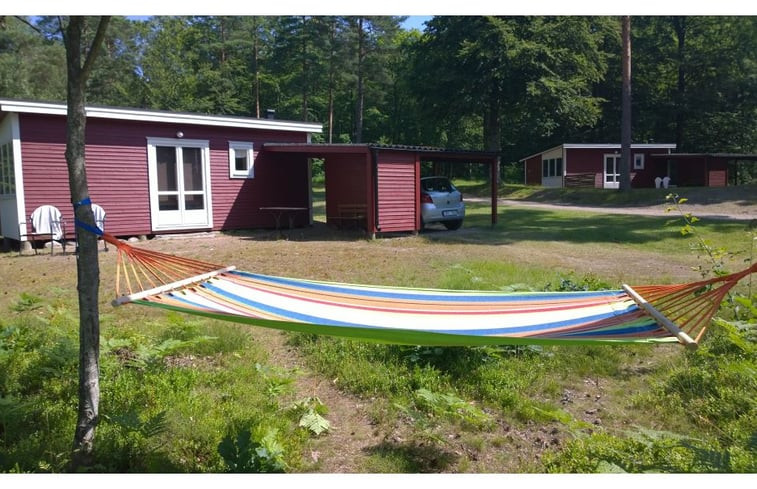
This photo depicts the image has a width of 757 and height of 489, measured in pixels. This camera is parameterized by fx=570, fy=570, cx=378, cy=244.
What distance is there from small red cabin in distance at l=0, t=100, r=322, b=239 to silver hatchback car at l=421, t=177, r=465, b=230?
3.07 meters

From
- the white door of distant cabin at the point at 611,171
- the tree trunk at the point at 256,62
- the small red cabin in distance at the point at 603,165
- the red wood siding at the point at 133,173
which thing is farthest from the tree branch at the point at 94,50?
the tree trunk at the point at 256,62

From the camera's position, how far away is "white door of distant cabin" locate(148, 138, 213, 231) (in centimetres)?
1215

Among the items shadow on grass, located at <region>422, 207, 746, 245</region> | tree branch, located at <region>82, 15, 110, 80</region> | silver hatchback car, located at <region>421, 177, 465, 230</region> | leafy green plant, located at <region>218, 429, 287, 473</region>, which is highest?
tree branch, located at <region>82, 15, 110, 80</region>

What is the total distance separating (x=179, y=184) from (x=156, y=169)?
0.57m

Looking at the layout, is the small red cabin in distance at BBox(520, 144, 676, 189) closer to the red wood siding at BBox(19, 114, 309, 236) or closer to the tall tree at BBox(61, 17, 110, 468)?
the red wood siding at BBox(19, 114, 309, 236)

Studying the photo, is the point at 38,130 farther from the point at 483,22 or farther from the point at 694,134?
the point at 694,134

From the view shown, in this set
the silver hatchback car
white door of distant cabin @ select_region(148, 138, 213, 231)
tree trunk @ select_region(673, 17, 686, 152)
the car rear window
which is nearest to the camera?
white door of distant cabin @ select_region(148, 138, 213, 231)

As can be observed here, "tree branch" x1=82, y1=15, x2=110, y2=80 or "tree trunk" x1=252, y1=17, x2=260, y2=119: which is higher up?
"tree trunk" x1=252, y1=17, x2=260, y2=119

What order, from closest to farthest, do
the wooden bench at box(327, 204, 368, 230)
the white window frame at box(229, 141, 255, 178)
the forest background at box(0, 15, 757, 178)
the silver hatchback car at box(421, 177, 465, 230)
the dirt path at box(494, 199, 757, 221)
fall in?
the white window frame at box(229, 141, 255, 178) → the wooden bench at box(327, 204, 368, 230) → the silver hatchback car at box(421, 177, 465, 230) → the dirt path at box(494, 199, 757, 221) → the forest background at box(0, 15, 757, 178)

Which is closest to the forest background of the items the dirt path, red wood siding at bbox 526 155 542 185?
red wood siding at bbox 526 155 542 185

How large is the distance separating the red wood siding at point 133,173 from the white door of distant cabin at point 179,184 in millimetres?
151

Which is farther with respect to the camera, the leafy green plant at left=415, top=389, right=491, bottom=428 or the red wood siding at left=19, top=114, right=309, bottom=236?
the red wood siding at left=19, top=114, right=309, bottom=236

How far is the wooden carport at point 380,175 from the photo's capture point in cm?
1231

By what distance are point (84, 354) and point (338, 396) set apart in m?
1.68
